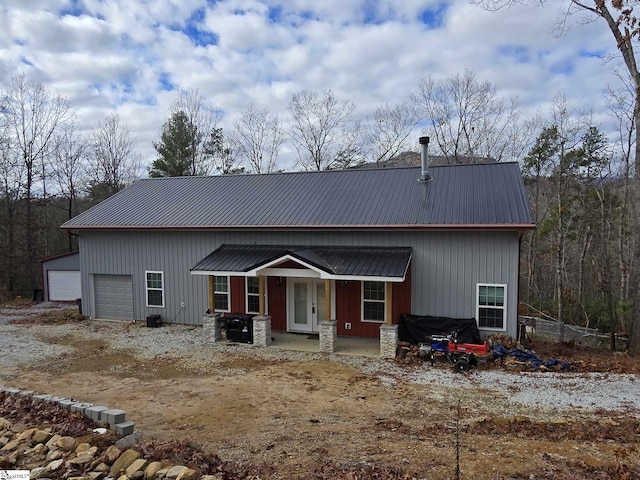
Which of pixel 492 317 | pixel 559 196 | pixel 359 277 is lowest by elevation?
pixel 492 317

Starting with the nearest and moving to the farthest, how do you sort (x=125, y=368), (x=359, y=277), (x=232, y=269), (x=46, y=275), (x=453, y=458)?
(x=453, y=458)
(x=125, y=368)
(x=359, y=277)
(x=232, y=269)
(x=46, y=275)

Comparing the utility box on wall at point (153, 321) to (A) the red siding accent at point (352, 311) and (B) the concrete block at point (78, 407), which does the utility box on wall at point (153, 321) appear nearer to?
(A) the red siding accent at point (352, 311)

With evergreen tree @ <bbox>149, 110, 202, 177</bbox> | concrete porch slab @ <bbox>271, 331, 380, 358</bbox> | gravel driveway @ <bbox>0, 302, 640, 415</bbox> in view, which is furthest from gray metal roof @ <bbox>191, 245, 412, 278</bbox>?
evergreen tree @ <bbox>149, 110, 202, 177</bbox>

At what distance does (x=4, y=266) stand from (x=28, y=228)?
2.44 meters

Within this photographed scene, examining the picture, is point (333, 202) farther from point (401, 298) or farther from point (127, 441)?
point (127, 441)

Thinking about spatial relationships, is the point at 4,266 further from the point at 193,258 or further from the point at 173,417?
the point at 173,417

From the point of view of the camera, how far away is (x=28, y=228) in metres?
24.5

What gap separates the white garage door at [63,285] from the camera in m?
21.0

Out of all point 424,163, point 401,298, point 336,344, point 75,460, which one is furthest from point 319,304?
point 75,460

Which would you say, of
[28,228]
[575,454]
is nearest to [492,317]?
[575,454]

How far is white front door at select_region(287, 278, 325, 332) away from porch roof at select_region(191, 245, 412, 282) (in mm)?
1093

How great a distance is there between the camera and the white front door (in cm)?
1281

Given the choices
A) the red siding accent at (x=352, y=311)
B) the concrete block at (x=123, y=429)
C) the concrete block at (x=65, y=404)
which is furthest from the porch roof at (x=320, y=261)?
the concrete block at (x=123, y=429)

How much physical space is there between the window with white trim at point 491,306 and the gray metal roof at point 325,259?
2.23 m
